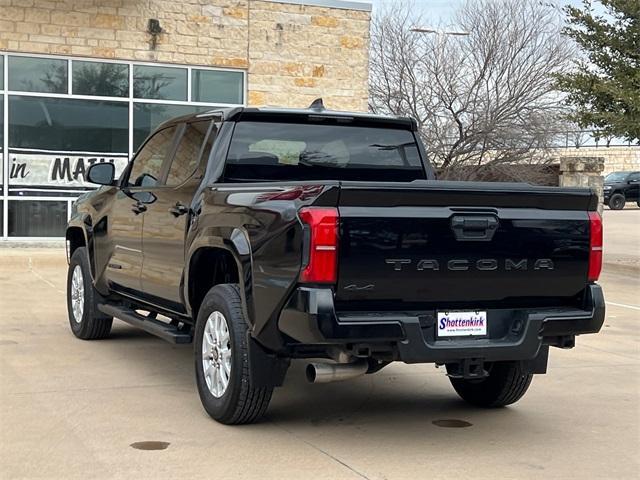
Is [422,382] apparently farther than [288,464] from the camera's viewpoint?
Yes

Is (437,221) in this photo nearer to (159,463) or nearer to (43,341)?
(159,463)

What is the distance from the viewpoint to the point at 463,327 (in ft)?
17.7

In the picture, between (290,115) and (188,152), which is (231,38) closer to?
(188,152)

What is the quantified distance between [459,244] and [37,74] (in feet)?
46.0

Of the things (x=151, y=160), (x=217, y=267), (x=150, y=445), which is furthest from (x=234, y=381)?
(x=151, y=160)

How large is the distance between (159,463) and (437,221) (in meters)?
2.01

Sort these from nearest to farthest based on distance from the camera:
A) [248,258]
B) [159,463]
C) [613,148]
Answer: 1. [159,463]
2. [248,258]
3. [613,148]

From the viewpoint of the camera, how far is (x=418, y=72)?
3120 centimetres

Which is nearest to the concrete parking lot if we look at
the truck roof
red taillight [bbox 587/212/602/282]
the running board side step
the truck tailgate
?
the running board side step

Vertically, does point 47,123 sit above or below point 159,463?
above

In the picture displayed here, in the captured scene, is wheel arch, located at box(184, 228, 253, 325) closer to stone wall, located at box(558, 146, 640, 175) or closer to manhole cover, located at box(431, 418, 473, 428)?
manhole cover, located at box(431, 418, 473, 428)

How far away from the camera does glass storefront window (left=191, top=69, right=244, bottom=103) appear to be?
18.8m

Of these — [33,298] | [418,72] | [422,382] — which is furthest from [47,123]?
[418,72]

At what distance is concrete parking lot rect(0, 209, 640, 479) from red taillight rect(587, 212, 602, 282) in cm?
104
